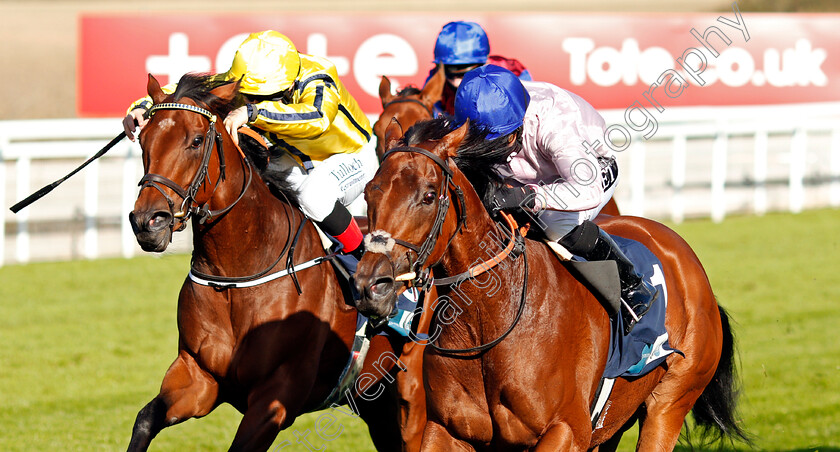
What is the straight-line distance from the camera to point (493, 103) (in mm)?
2998

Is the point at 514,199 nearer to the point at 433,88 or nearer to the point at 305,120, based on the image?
the point at 305,120

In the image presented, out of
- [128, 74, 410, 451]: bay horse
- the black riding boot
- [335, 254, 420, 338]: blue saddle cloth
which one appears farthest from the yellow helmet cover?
the black riding boot

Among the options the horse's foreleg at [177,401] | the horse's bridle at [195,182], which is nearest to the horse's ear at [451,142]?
the horse's bridle at [195,182]

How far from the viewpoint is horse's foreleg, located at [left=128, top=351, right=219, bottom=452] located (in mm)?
3342

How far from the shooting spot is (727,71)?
11.8 metres

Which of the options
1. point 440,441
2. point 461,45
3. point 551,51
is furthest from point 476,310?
point 551,51

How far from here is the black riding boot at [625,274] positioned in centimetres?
332

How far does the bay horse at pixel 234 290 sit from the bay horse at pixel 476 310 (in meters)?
0.70

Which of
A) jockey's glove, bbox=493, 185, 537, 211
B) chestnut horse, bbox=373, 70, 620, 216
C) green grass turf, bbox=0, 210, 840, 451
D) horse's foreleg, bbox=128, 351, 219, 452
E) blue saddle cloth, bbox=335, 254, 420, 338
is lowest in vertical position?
green grass turf, bbox=0, 210, 840, 451

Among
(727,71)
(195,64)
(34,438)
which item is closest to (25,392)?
(34,438)

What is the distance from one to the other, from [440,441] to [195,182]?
117 centimetres

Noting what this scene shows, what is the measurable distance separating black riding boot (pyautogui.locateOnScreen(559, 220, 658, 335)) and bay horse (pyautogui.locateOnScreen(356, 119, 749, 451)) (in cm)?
12

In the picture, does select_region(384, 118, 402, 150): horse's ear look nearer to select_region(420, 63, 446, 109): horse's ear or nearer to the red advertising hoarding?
select_region(420, 63, 446, 109): horse's ear

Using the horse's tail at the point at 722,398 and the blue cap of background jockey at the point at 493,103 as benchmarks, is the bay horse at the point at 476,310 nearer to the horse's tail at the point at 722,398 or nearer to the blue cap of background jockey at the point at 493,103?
the blue cap of background jockey at the point at 493,103
